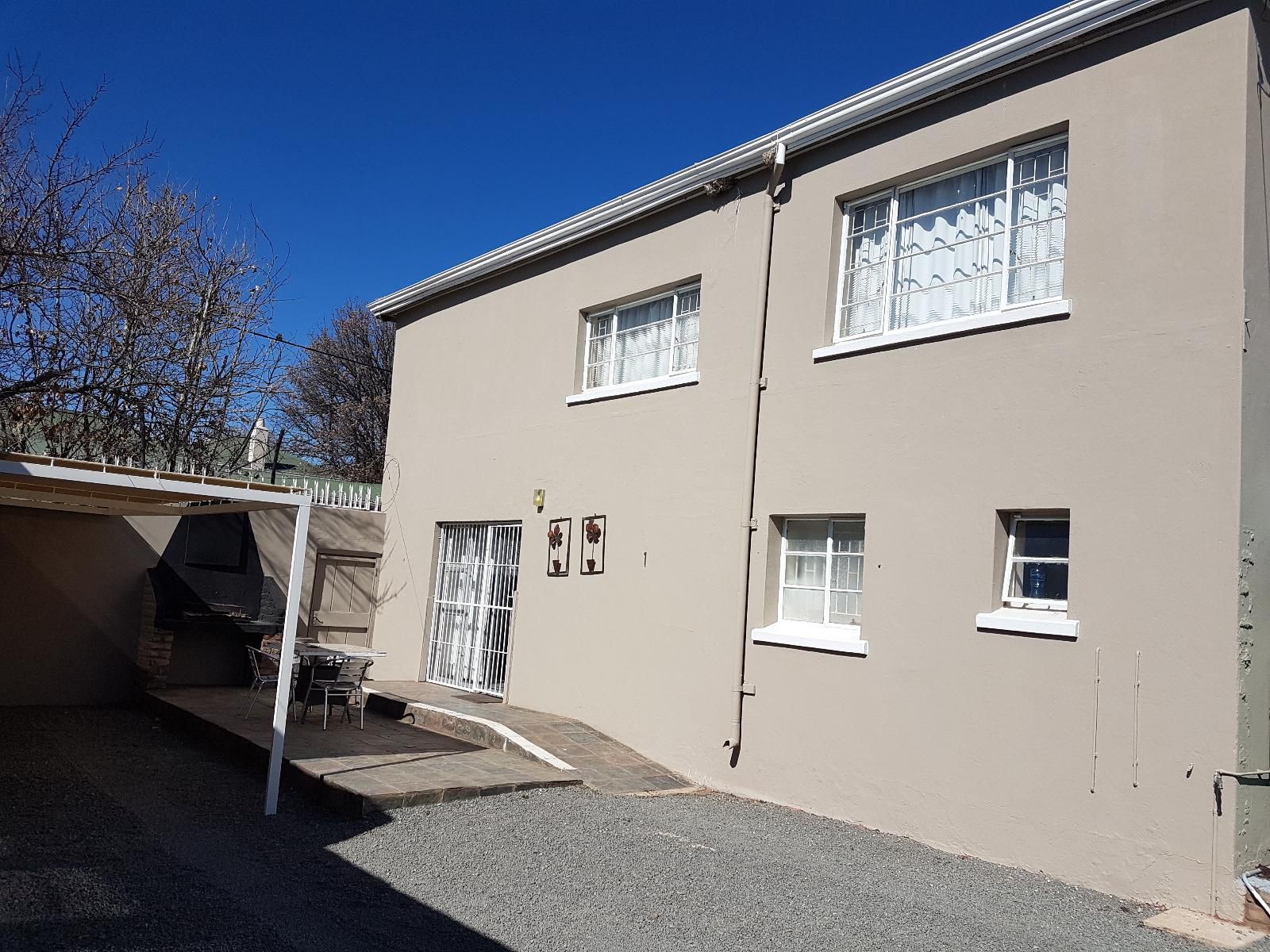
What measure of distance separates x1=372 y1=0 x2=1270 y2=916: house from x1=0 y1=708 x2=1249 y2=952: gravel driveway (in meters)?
0.70

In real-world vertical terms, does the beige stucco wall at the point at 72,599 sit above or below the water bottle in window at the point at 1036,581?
below

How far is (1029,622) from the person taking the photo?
6836 mm

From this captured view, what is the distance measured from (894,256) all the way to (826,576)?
8.81ft

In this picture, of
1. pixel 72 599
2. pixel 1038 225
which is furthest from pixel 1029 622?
pixel 72 599

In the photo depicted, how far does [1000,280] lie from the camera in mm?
7621

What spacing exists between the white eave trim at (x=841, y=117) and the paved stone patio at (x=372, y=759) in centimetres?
554

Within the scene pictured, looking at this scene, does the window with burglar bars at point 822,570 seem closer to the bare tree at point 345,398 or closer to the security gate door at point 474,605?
the security gate door at point 474,605

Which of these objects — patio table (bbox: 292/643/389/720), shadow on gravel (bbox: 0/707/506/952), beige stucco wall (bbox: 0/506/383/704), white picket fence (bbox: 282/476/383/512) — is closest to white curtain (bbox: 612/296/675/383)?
patio table (bbox: 292/643/389/720)

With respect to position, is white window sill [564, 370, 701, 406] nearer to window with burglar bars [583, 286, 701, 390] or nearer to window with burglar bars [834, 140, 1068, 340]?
window with burglar bars [583, 286, 701, 390]

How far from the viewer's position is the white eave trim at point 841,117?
279 inches

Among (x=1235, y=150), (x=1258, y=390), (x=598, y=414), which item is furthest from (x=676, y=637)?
(x=1235, y=150)

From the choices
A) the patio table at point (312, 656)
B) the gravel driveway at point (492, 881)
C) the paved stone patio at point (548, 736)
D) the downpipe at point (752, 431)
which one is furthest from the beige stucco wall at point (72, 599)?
the downpipe at point (752, 431)

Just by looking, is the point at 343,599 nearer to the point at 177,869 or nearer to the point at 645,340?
the point at 645,340

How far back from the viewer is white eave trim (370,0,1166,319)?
7.08 meters
